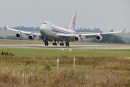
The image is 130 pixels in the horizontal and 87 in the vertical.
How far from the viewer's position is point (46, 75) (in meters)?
24.3

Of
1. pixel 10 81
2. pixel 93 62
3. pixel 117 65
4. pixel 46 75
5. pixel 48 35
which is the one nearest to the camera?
pixel 10 81

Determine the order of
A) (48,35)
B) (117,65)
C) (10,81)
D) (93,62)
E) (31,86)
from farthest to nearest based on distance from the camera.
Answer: (48,35), (93,62), (117,65), (10,81), (31,86)

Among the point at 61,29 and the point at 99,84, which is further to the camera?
the point at 61,29

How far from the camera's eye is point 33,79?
23.1 meters

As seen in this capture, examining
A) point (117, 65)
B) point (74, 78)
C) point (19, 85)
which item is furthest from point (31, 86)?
point (117, 65)

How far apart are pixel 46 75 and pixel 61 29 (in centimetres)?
7749

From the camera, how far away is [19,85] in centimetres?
2142

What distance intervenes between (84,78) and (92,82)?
960 mm

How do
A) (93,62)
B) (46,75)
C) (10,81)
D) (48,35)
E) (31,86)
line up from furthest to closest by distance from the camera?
1. (48,35)
2. (93,62)
3. (46,75)
4. (10,81)
5. (31,86)

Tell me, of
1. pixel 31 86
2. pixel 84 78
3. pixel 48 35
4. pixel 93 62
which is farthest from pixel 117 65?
pixel 48 35

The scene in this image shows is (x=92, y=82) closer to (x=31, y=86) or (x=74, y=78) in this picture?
(x=74, y=78)

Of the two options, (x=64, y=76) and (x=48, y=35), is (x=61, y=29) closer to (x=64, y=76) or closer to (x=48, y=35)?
(x=48, y=35)

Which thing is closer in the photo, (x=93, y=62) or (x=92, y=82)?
(x=92, y=82)

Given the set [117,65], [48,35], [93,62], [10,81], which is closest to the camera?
[10,81]
